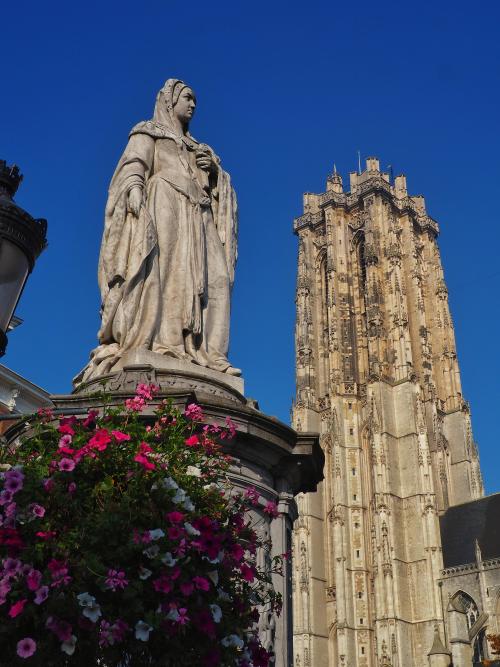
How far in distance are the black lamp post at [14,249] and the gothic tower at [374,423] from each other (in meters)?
37.1

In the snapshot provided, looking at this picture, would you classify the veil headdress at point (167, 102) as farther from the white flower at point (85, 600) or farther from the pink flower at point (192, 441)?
the white flower at point (85, 600)

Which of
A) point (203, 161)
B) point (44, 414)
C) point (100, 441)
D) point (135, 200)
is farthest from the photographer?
point (203, 161)

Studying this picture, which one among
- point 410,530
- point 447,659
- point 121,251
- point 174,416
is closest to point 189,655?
point 174,416

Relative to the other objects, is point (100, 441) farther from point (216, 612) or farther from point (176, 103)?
point (176, 103)

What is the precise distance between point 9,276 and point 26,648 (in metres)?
1.92

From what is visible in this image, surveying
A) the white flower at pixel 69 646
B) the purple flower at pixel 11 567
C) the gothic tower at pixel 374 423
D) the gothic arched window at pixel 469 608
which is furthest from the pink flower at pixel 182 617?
the gothic arched window at pixel 469 608

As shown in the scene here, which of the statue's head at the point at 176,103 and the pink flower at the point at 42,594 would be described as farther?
the statue's head at the point at 176,103

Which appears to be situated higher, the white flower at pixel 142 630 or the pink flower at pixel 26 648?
the white flower at pixel 142 630

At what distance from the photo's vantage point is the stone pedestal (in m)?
4.31

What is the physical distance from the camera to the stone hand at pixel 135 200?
540cm

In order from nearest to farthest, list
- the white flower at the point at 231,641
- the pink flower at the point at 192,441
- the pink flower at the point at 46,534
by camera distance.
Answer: the pink flower at the point at 46,534
the white flower at the point at 231,641
the pink flower at the point at 192,441

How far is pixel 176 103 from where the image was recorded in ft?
20.5

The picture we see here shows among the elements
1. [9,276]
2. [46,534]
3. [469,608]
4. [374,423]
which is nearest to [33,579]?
[46,534]

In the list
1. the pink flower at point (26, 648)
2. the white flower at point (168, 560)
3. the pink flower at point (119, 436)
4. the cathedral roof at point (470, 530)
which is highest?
the cathedral roof at point (470, 530)
